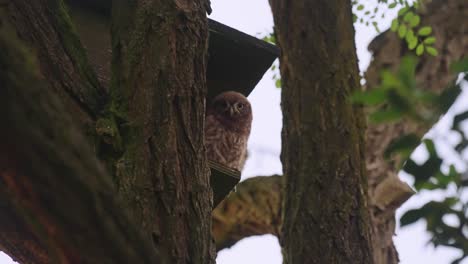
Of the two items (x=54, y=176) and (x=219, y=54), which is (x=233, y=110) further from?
(x=54, y=176)

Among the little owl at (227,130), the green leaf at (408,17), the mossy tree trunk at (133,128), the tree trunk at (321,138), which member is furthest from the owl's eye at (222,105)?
the mossy tree trunk at (133,128)

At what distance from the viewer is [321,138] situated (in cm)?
343

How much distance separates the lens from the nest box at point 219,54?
294 centimetres

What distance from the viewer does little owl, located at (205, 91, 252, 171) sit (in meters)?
4.68

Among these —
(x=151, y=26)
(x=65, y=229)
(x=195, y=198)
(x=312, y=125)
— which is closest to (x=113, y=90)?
(x=151, y=26)

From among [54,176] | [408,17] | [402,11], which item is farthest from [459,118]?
[402,11]

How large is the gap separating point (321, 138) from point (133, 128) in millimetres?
1404

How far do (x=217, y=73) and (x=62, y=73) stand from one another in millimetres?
1446

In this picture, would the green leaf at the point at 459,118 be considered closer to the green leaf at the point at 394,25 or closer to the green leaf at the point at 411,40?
the green leaf at the point at 411,40

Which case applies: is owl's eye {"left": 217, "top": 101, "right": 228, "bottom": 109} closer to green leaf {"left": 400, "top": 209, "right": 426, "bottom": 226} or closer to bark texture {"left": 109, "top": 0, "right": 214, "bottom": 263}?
bark texture {"left": 109, "top": 0, "right": 214, "bottom": 263}

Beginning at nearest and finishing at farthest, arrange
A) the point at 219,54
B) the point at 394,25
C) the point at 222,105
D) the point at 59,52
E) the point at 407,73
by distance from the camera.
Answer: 1. the point at 407,73
2. the point at 59,52
3. the point at 219,54
4. the point at 222,105
5. the point at 394,25

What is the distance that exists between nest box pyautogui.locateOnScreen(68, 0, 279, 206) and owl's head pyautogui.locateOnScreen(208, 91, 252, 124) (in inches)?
39.9

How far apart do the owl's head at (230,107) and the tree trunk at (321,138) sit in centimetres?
95

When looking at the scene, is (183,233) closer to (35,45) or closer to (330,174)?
(35,45)
